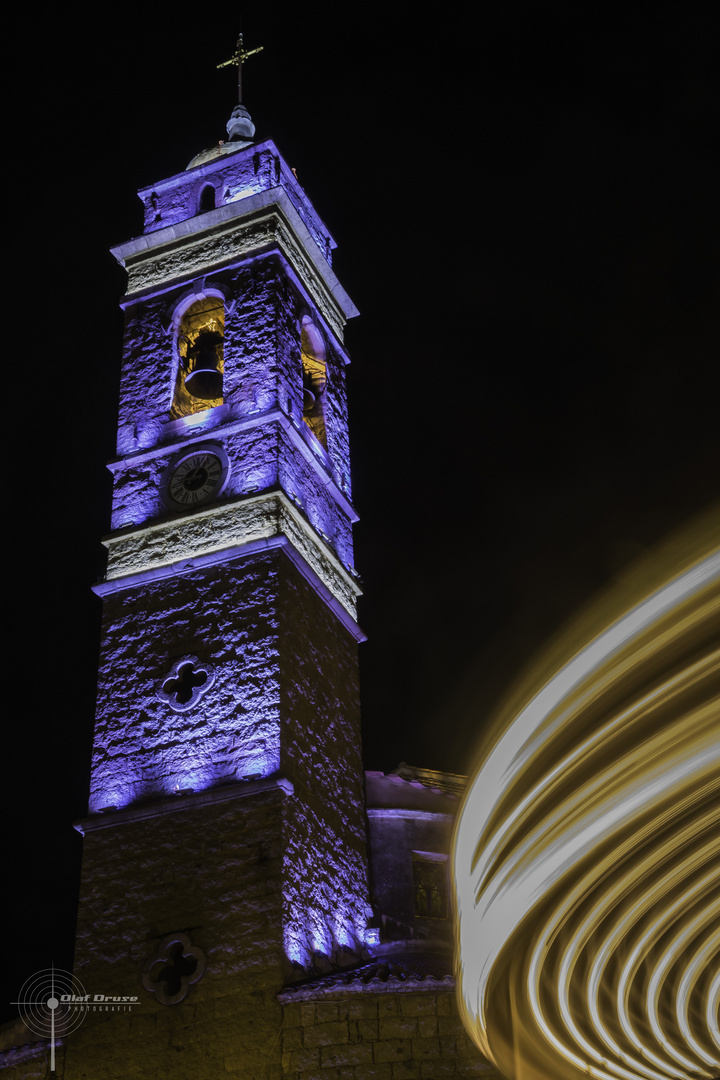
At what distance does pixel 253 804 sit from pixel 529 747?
426 centimetres

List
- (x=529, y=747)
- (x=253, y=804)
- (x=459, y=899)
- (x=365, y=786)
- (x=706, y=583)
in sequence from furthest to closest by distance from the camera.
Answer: (x=365, y=786), (x=253, y=804), (x=459, y=899), (x=529, y=747), (x=706, y=583)

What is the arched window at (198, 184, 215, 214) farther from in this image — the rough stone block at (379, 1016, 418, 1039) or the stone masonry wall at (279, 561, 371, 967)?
the rough stone block at (379, 1016, 418, 1039)

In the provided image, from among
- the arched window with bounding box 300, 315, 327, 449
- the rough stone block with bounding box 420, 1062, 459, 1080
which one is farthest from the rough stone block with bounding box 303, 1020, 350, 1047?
the arched window with bounding box 300, 315, 327, 449

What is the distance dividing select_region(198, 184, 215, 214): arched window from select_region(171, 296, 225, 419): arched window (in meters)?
2.41

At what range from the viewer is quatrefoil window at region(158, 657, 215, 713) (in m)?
17.2

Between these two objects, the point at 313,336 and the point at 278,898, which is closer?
the point at 278,898

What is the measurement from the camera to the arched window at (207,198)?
23.3m

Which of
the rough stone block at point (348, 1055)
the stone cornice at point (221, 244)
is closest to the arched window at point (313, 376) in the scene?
the stone cornice at point (221, 244)

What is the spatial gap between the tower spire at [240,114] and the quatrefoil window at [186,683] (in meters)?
13.0

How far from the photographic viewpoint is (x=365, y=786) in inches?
795

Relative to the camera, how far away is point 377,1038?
545 inches

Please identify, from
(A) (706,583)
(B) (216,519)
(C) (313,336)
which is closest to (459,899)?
(A) (706,583)

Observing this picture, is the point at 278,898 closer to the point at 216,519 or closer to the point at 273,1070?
the point at 273,1070

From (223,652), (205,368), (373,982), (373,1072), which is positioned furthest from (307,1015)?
(205,368)
